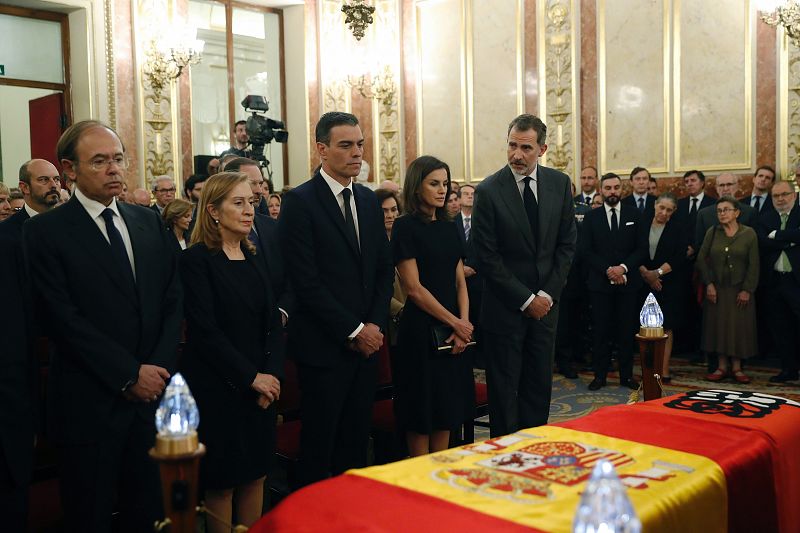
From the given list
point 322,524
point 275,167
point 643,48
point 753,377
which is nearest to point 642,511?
point 322,524

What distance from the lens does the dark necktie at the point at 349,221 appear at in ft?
10.6

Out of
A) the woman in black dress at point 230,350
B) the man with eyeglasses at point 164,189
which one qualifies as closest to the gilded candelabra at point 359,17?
the man with eyeglasses at point 164,189

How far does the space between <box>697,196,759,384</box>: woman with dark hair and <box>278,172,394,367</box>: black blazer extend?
4293 millimetres

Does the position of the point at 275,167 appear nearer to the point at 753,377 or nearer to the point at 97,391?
the point at 753,377

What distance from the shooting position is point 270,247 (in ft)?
13.2

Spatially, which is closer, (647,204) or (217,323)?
(217,323)

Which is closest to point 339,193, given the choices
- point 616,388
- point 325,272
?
point 325,272

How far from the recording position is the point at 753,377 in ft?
22.0

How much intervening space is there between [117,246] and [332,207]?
36.0 inches

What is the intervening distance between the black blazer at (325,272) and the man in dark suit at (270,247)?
0.36m

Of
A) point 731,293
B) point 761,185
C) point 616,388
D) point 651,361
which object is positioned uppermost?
point 761,185

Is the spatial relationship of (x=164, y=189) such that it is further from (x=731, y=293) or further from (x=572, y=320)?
(x=731, y=293)

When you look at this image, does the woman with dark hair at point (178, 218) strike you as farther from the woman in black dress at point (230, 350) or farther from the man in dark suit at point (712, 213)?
the man in dark suit at point (712, 213)

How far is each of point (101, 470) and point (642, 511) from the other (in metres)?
1.60
